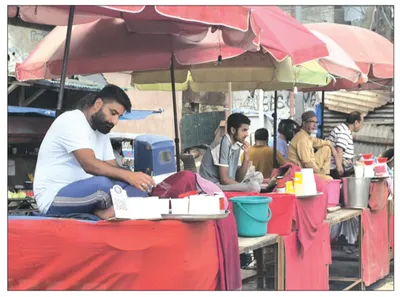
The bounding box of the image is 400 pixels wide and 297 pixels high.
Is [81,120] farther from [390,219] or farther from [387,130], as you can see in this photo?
[387,130]

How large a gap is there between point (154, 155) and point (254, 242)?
2.73 m

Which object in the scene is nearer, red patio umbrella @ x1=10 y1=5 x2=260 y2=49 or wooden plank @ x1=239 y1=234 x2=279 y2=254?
red patio umbrella @ x1=10 y1=5 x2=260 y2=49

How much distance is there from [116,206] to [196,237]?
1.70 ft

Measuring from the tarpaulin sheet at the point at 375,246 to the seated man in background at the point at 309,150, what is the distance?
2.58ft

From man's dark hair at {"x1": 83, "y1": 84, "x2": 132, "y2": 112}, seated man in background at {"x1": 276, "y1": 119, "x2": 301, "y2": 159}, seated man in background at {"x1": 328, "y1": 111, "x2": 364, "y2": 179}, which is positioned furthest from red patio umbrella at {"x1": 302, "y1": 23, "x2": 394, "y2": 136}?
man's dark hair at {"x1": 83, "y1": 84, "x2": 132, "y2": 112}

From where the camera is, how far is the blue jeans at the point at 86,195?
13.1 feet

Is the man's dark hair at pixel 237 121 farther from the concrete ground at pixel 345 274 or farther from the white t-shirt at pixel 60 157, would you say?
the white t-shirt at pixel 60 157

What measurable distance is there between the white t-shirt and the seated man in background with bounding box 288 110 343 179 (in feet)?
13.7

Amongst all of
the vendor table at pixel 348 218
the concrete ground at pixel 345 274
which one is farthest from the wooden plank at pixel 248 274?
the vendor table at pixel 348 218

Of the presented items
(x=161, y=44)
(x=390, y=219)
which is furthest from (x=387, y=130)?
(x=161, y=44)

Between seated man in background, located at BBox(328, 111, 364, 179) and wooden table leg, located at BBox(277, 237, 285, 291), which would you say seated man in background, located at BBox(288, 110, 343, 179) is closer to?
seated man in background, located at BBox(328, 111, 364, 179)

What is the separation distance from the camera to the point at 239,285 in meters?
4.27

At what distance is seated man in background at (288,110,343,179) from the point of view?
793 cm

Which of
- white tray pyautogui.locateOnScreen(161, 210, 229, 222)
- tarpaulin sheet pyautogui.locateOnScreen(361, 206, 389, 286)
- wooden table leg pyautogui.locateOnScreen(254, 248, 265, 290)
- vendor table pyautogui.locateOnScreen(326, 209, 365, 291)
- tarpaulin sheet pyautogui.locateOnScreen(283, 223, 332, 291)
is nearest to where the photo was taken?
white tray pyautogui.locateOnScreen(161, 210, 229, 222)
